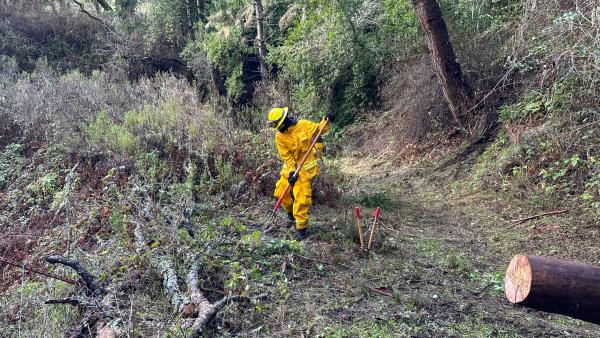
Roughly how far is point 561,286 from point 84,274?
12.2 ft

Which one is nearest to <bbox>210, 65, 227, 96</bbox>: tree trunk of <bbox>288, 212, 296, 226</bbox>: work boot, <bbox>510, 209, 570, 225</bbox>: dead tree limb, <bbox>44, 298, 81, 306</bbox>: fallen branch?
<bbox>288, 212, 296, 226</bbox>: work boot

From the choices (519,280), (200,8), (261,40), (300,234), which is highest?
(200,8)

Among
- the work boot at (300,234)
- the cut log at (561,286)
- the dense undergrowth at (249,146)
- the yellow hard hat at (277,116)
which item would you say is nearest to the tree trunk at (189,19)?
the dense undergrowth at (249,146)

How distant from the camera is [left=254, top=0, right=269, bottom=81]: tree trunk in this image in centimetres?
1809

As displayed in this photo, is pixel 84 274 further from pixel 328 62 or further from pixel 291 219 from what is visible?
pixel 328 62

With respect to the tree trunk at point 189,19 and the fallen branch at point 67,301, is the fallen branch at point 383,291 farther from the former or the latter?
the tree trunk at point 189,19

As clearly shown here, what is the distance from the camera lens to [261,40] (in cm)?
1847

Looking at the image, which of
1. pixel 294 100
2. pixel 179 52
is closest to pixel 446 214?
pixel 294 100

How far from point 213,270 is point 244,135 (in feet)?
15.7

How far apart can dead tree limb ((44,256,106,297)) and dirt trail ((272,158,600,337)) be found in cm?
153

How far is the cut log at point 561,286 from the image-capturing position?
378cm

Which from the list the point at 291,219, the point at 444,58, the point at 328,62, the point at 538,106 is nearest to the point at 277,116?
the point at 291,219

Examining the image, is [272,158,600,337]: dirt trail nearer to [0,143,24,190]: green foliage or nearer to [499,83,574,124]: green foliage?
[499,83,574,124]: green foliage

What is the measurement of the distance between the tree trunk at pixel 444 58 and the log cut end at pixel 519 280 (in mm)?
7776
